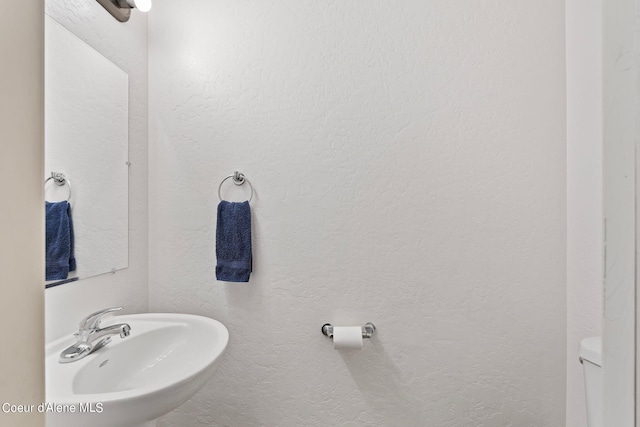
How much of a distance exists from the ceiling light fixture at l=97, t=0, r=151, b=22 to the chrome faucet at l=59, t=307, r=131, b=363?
3.51 ft

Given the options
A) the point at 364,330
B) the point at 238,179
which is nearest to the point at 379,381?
the point at 364,330

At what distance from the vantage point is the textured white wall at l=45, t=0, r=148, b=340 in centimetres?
97

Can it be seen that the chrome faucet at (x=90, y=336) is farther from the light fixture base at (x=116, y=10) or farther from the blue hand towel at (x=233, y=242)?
the light fixture base at (x=116, y=10)

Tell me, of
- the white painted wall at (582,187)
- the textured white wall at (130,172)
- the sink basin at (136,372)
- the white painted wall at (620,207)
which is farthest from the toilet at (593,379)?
the textured white wall at (130,172)

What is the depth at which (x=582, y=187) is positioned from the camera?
1.29m

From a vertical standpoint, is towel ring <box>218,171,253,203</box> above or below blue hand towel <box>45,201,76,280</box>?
above

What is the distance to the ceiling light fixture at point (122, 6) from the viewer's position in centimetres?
113

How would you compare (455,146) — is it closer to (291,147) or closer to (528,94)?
(528,94)

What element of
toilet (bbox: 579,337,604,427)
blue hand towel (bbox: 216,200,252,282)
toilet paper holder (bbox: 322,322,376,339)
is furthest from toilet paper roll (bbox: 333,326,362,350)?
toilet (bbox: 579,337,604,427)

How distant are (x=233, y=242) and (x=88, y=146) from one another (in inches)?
23.6

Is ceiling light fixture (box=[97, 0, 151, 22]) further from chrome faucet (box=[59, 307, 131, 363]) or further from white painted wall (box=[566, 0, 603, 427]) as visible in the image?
white painted wall (box=[566, 0, 603, 427])

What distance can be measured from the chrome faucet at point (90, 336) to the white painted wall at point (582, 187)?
1736 millimetres

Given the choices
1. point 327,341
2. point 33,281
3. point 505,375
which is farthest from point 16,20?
point 505,375

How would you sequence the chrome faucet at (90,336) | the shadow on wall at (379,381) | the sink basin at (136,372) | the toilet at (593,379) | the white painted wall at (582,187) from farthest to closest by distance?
the shadow on wall at (379,381) → the white painted wall at (582,187) → the toilet at (593,379) → the chrome faucet at (90,336) → the sink basin at (136,372)
